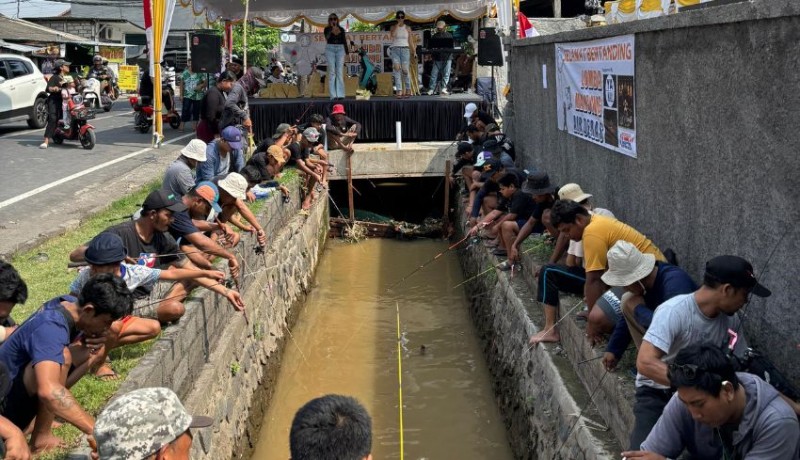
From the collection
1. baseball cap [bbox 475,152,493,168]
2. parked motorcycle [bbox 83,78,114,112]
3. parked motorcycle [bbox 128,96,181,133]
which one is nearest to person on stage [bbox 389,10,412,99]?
parked motorcycle [bbox 128,96,181,133]

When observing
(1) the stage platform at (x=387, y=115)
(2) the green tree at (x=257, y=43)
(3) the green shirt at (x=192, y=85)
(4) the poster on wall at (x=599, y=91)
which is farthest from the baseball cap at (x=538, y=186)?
(2) the green tree at (x=257, y=43)

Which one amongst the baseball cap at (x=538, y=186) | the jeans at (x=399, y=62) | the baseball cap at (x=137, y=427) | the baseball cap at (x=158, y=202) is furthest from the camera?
the jeans at (x=399, y=62)

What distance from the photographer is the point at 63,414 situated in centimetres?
461

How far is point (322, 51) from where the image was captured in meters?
22.0

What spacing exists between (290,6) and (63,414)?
57.6 ft

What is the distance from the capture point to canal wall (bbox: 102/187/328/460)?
618 cm

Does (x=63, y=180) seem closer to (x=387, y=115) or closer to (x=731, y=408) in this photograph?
(x=387, y=115)

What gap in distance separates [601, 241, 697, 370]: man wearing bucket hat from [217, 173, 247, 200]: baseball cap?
4571 mm

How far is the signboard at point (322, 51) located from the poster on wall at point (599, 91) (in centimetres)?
1106

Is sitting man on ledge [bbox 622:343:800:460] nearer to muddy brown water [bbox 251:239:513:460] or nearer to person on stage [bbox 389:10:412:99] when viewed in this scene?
muddy brown water [bbox 251:239:513:460]

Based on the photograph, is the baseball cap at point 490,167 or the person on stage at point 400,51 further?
the person on stage at point 400,51

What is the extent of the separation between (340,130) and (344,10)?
5.17 meters

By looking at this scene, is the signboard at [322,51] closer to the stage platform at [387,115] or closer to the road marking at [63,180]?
the stage platform at [387,115]

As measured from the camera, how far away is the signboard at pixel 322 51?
21.9 metres
